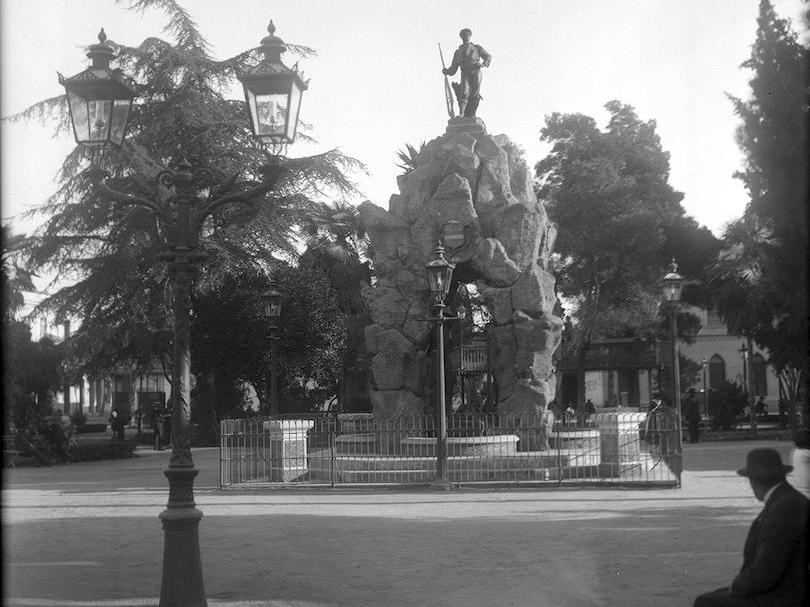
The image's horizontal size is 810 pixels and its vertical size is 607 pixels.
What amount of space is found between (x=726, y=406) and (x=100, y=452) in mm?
22764

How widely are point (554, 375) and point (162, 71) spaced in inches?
718

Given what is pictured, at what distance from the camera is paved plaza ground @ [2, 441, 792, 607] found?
8.43 metres

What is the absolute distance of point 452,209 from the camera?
822 inches

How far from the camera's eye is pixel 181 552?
7.57 metres

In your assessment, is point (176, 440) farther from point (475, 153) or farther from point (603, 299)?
point (603, 299)

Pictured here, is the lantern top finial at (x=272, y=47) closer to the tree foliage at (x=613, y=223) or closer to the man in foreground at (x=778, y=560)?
the man in foreground at (x=778, y=560)

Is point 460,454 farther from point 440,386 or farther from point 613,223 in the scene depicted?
point 613,223

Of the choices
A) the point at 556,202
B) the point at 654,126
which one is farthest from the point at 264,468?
the point at 654,126

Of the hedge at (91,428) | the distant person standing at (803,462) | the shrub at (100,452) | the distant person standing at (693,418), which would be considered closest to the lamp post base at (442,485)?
the distant person standing at (803,462)

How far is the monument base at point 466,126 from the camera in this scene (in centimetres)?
2227

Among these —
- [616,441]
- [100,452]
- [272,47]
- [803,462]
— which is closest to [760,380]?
[100,452]

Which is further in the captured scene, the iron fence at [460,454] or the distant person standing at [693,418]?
the distant person standing at [693,418]

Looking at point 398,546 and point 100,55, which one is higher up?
point 100,55

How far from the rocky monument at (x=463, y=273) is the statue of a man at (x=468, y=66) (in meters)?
1.11
